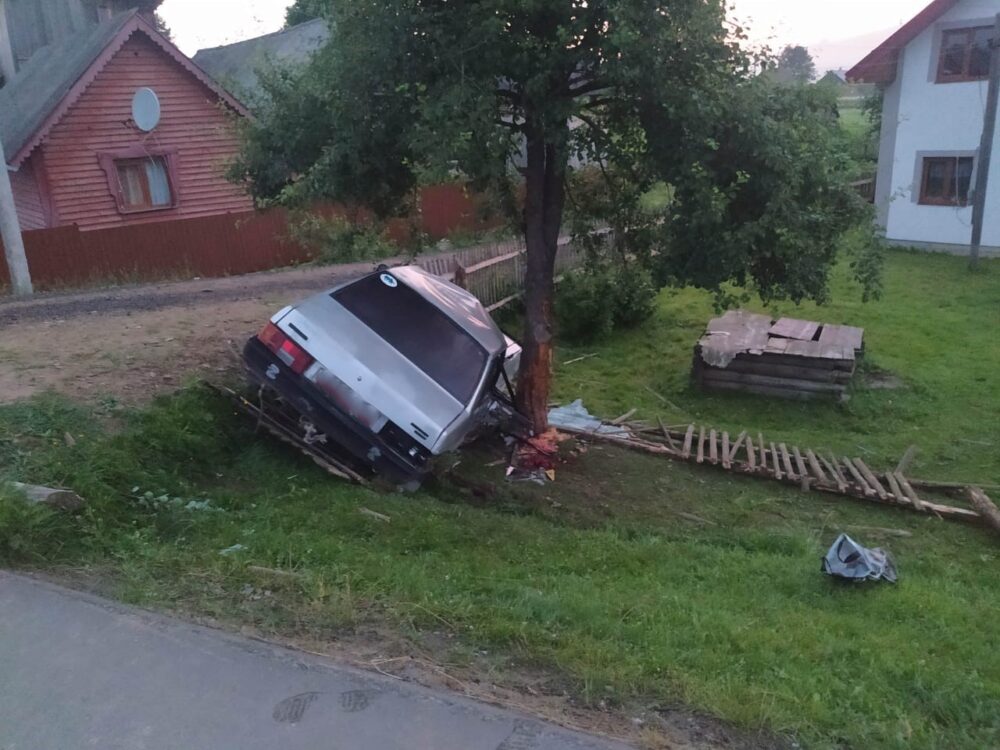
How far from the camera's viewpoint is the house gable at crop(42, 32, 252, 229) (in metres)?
18.9

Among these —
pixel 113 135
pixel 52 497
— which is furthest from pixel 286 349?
pixel 113 135

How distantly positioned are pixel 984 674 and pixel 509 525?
10.5 ft

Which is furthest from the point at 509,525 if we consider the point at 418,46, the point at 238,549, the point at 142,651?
the point at 418,46

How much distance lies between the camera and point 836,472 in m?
8.10

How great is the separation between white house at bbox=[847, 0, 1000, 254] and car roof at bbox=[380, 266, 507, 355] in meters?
15.0

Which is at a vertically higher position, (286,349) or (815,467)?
(286,349)

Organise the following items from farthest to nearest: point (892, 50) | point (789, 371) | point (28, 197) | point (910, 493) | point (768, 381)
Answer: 1. point (892, 50)
2. point (28, 197)
3. point (768, 381)
4. point (789, 371)
5. point (910, 493)

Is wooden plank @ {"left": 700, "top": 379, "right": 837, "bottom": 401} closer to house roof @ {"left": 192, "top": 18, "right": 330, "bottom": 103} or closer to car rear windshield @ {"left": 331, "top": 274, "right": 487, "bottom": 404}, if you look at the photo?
car rear windshield @ {"left": 331, "top": 274, "right": 487, "bottom": 404}

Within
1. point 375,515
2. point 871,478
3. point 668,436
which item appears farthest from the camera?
point 668,436

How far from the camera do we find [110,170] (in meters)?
19.6

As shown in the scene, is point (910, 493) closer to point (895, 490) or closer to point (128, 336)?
point (895, 490)

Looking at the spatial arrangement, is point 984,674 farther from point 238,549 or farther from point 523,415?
point 523,415

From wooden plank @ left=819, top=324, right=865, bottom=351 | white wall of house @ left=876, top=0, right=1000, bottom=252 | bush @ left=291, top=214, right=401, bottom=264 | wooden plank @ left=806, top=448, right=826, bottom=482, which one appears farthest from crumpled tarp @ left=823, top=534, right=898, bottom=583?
white wall of house @ left=876, top=0, right=1000, bottom=252

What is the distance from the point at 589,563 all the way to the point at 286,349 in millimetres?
2926
